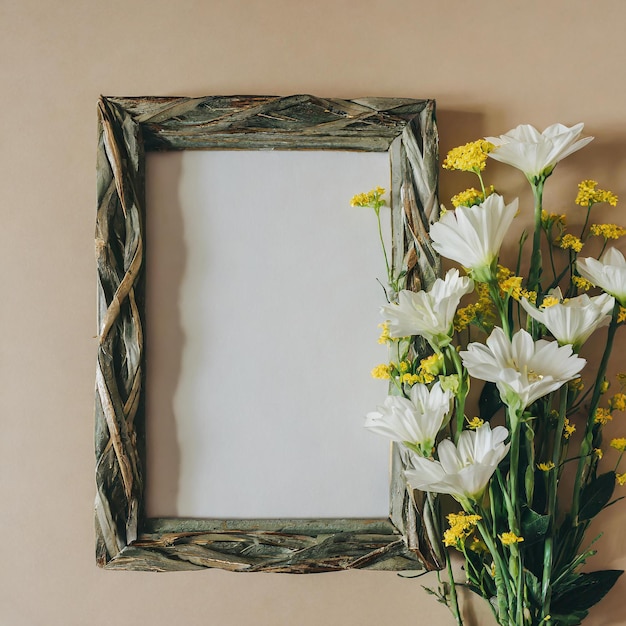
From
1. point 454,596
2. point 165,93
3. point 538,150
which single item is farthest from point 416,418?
point 165,93

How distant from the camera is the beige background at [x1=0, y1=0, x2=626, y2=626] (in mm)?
883

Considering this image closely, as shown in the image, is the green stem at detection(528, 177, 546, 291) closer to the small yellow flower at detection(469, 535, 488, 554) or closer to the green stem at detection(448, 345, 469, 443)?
the green stem at detection(448, 345, 469, 443)

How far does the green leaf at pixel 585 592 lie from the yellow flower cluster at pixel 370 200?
613 millimetres

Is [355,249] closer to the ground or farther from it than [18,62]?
closer to the ground

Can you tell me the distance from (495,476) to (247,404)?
379 mm

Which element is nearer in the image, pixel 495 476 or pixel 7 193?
pixel 495 476

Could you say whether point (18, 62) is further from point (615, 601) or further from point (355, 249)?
point (615, 601)

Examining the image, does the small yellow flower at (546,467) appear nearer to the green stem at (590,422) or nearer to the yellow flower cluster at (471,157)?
the green stem at (590,422)

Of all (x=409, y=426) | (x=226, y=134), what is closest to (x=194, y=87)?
(x=226, y=134)

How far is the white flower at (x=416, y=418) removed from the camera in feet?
2.38

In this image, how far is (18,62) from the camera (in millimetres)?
907

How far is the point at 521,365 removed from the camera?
708 mm

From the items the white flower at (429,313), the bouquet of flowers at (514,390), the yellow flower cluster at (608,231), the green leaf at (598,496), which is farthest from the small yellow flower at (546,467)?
the yellow flower cluster at (608,231)

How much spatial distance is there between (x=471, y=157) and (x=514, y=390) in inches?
13.1
